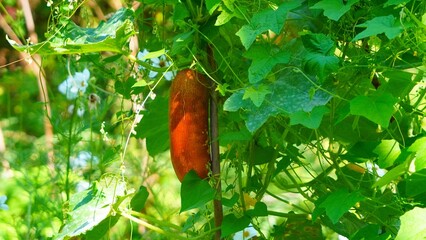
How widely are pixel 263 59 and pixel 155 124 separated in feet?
1.61

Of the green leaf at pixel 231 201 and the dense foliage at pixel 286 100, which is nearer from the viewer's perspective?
the dense foliage at pixel 286 100

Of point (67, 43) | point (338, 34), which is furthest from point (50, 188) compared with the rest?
point (338, 34)

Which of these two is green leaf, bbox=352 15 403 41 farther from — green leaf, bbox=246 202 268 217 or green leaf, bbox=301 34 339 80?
green leaf, bbox=246 202 268 217

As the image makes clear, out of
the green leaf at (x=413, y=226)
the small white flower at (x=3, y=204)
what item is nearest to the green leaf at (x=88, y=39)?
the green leaf at (x=413, y=226)

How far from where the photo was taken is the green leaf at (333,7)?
1316 mm

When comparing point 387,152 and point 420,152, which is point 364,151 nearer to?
point 387,152

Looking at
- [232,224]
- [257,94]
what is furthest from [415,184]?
[232,224]

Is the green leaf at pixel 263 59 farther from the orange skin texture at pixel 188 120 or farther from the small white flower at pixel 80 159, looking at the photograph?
Answer: the small white flower at pixel 80 159

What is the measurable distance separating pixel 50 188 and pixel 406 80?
1677 mm

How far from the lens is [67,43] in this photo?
1545 mm

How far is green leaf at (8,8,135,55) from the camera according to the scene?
1.53m

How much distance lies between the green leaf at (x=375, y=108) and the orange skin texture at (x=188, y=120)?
36 centimetres

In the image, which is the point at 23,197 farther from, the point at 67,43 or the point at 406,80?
the point at 406,80

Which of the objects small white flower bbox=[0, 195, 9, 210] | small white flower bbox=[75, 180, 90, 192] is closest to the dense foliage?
small white flower bbox=[0, 195, 9, 210]
